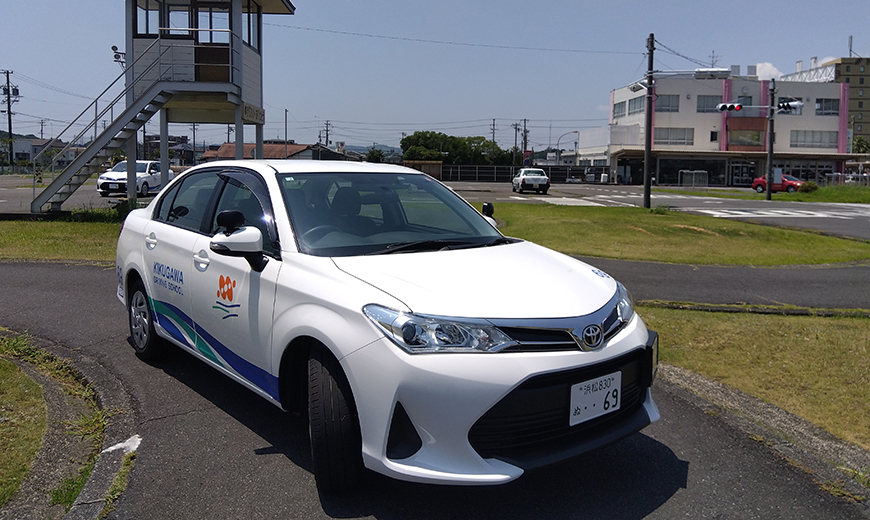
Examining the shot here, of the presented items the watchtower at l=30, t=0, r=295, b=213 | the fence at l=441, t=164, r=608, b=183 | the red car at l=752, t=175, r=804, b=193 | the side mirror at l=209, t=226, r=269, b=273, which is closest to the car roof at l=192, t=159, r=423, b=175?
the side mirror at l=209, t=226, r=269, b=273

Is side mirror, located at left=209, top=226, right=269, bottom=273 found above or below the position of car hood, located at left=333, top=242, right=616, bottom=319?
above

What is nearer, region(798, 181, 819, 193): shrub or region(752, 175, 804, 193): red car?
region(798, 181, 819, 193): shrub

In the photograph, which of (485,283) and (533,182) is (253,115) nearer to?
(485,283)

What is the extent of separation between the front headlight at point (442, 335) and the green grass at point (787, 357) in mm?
2645

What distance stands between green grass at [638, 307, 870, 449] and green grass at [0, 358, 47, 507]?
4.65 meters

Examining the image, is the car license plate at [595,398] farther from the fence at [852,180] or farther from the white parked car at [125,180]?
the fence at [852,180]

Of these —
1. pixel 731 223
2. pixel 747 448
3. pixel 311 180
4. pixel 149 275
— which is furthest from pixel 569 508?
pixel 731 223

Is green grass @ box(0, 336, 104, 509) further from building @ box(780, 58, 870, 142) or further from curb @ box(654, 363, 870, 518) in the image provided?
building @ box(780, 58, 870, 142)

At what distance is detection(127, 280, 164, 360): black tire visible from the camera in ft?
18.0

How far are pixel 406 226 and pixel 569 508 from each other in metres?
2.08

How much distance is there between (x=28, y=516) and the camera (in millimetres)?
3266

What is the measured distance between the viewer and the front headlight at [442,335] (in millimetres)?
3064

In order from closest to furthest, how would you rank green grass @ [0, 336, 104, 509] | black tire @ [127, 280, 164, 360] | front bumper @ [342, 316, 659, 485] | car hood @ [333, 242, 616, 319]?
front bumper @ [342, 316, 659, 485] → car hood @ [333, 242, 616, 319] → green grass @ [0, 336, 104, 509] → black tire @ [127, 280, 164, 360]

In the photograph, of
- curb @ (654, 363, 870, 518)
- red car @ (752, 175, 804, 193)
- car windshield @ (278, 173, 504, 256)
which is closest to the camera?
curb @ (654, 363, 870, 518)
